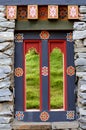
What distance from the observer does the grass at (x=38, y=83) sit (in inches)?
180

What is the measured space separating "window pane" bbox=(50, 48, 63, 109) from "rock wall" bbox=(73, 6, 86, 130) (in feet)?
1.45

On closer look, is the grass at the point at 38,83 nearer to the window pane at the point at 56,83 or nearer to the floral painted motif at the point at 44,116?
the window pane at the point at 56,83

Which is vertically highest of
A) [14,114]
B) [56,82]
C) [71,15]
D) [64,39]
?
[71,15]

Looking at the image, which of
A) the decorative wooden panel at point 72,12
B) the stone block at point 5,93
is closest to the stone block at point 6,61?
the stone block at point 5,93

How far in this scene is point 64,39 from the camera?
432 centimetres

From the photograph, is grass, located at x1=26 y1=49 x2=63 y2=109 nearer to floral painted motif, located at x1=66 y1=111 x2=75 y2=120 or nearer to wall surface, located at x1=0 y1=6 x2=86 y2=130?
floral painted motif, located at x1=66 y1=111 x2=75 y2=120

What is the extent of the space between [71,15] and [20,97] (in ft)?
3.56

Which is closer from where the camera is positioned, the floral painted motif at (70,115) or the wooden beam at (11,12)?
the wooden beam at (11,12)

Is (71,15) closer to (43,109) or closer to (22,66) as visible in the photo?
(22,66)

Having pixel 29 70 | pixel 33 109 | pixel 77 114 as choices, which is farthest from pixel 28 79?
pixel 77 114

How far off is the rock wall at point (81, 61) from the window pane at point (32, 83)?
59cm

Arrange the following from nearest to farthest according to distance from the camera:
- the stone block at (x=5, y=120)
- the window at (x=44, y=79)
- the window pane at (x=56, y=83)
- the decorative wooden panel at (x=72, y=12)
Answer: the stone block at (x=5, y=120)
the decorative wooden panel at (x=72, y=12)
the window at (x=44, y=79)
the window pane at (x=56, y=83)

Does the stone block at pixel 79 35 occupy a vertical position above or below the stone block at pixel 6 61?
above

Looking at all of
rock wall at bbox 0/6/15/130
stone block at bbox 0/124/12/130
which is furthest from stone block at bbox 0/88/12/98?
stone block at bbox 0/124/12/130
